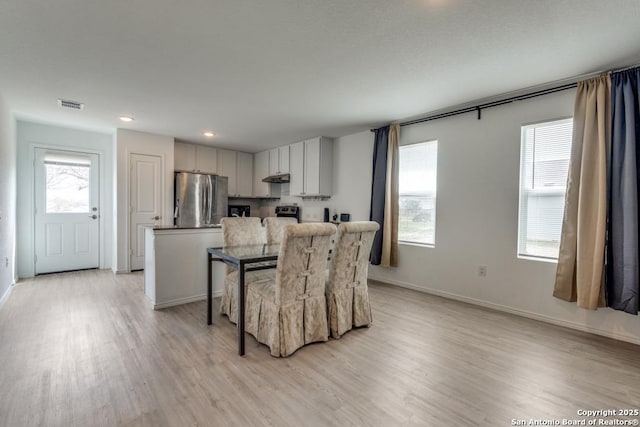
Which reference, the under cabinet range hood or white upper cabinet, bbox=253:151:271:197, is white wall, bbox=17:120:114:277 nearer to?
white upper cabinet, bbox=253:151:271:197

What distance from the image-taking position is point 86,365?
2.09 meters

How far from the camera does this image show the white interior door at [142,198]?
4.98 metres

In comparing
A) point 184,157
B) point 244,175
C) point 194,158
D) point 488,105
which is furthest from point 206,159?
point 488,105

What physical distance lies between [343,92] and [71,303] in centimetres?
397

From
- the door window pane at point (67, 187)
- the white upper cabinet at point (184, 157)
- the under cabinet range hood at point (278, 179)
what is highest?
the white upper cabinet at point (184, 157)

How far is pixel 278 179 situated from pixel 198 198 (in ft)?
5.46

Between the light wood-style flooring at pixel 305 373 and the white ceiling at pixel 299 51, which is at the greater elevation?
the white ceiling at pixel 299 51

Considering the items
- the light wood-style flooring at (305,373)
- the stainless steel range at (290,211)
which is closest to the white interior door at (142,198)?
the light wood-style flooring at (305,373)

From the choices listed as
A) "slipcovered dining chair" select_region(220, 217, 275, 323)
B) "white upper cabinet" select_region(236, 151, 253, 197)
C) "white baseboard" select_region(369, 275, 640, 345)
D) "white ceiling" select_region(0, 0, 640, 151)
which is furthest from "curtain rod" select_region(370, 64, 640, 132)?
"white upper cabinet" select_region(236, 151, 253, 197)

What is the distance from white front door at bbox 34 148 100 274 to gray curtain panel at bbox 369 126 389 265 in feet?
16.0

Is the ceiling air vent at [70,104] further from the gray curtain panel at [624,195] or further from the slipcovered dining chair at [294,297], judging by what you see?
the gray curtain panel at [624,195]

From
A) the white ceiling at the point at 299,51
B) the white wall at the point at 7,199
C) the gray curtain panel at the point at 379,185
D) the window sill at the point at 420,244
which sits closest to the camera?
the white ceiling at the point at 299,51

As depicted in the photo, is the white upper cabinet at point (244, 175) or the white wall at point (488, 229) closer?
the white wall at point (488, 229)

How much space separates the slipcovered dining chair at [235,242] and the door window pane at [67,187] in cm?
358
